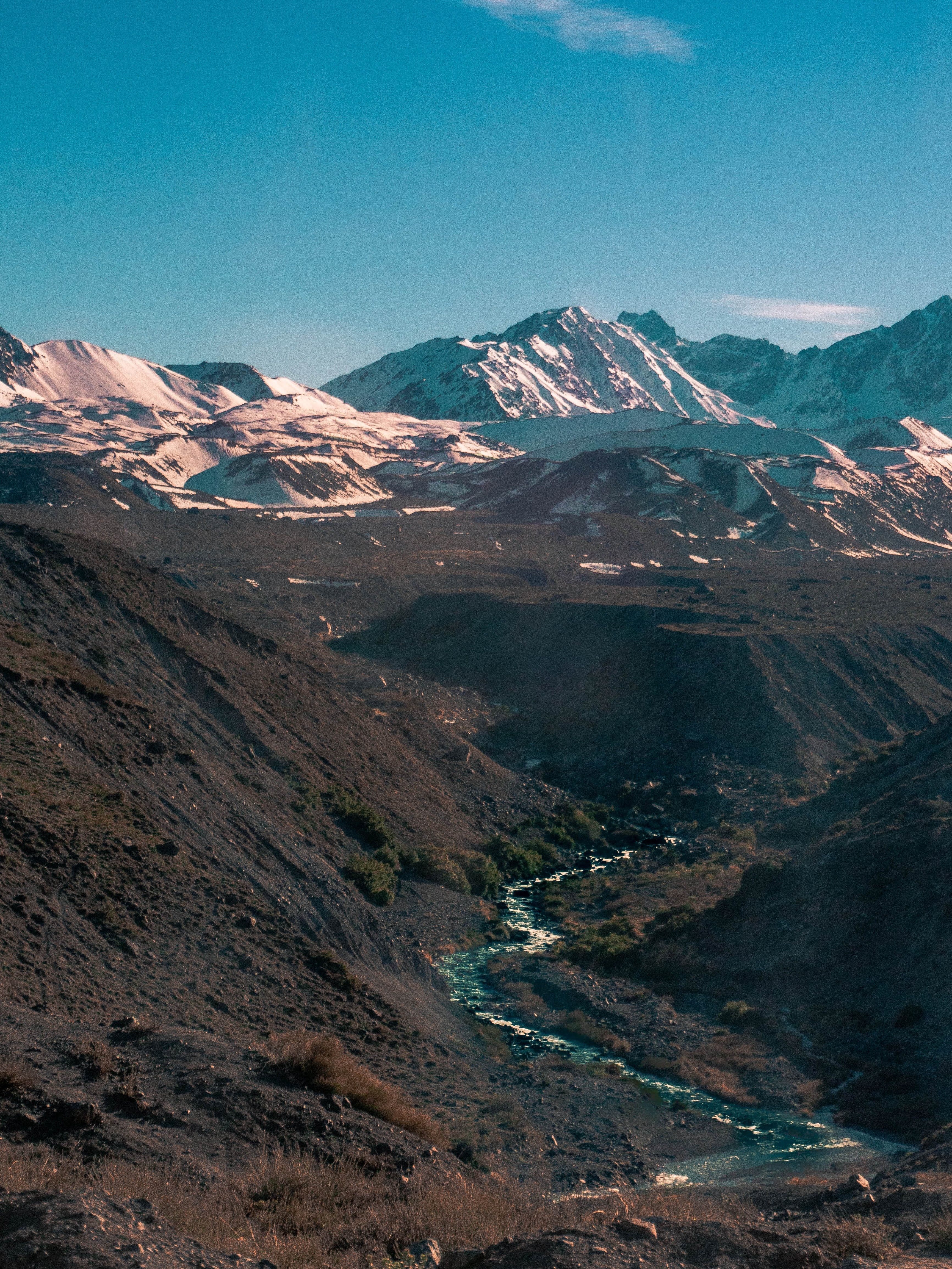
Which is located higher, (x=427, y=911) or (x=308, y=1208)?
(x=308, y=1208)

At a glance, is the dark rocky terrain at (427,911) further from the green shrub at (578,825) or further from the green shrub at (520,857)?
the green shrub at (520,857)

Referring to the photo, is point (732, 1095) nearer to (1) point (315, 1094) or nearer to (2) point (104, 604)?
(1) point (315, 1094)

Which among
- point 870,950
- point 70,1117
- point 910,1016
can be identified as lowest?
point 910,1016

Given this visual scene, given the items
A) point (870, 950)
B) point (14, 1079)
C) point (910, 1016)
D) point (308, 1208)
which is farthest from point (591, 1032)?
point (14, 1079)

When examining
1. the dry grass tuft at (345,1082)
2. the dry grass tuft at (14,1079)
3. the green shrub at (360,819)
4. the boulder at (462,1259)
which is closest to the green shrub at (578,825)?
the green shrub at (360,819)

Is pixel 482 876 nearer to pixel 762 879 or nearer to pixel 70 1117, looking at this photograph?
pixel 762 879

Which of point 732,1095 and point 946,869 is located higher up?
point 946,869

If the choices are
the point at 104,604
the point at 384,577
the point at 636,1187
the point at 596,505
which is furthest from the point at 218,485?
the point at 636,1187
